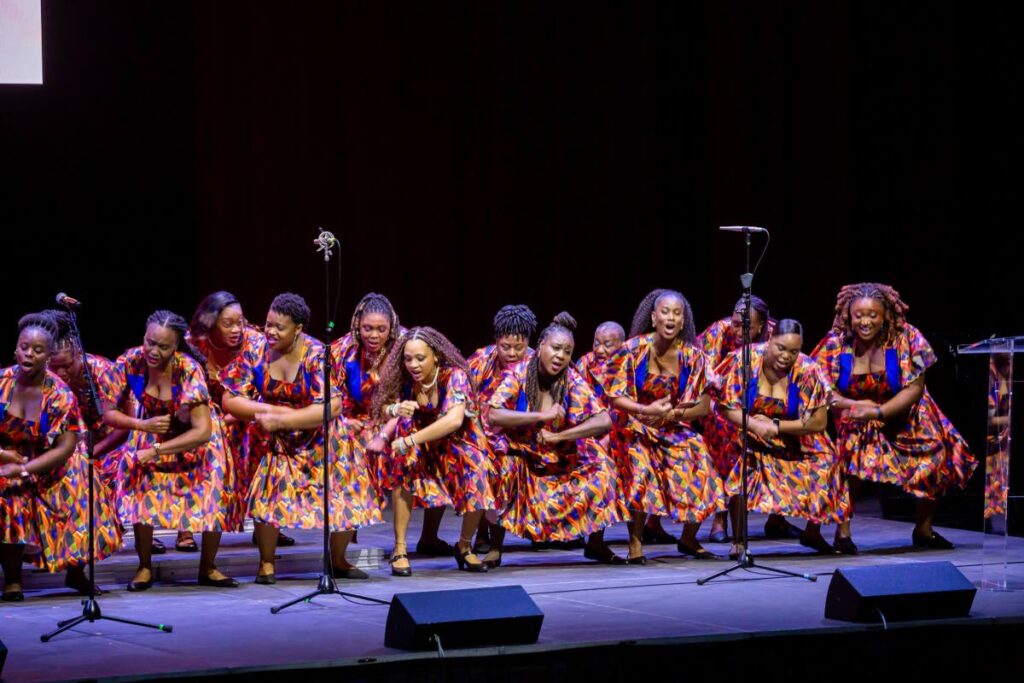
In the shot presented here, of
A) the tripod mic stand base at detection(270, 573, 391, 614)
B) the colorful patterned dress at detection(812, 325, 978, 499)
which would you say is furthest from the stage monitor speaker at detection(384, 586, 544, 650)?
the colorful patterned dress at detection(812, 325, 978, 499)

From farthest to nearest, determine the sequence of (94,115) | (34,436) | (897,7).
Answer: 1. (897,7)
2. (94,115)
3. (34,436)

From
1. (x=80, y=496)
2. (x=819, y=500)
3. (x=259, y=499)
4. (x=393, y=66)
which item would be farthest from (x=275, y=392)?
(x=393, y=66)

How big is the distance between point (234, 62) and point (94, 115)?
3.27ft

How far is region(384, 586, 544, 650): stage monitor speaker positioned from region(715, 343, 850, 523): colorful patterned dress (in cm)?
289

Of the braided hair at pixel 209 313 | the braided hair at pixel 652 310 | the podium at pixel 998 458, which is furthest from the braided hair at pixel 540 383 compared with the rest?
the podium at pixel 998 458

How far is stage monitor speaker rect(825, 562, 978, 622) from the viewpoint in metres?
5.46

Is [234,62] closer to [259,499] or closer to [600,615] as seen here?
[259,499]

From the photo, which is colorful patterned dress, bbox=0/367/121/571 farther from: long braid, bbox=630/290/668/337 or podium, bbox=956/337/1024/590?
podium, bbox=956/337/1024/590

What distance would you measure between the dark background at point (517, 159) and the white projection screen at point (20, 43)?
0.19 meters

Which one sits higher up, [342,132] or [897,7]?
[897,7]

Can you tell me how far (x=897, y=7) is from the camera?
37.8ft

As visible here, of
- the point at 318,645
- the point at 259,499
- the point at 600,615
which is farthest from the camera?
the point at 259,499

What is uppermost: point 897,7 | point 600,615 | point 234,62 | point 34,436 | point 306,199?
point 897,7

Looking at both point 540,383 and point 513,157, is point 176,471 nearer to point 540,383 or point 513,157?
point 540,383
